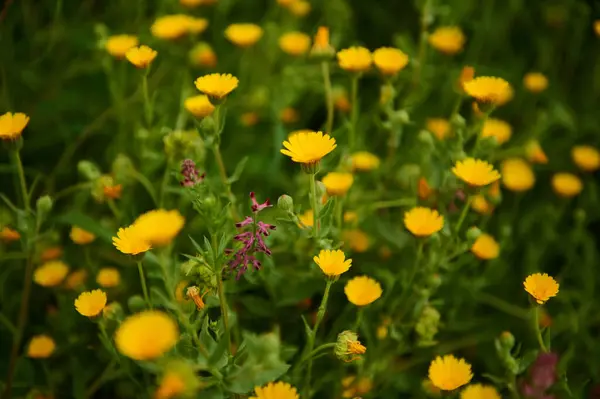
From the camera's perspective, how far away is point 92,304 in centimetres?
105

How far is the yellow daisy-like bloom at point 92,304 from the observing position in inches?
40.8

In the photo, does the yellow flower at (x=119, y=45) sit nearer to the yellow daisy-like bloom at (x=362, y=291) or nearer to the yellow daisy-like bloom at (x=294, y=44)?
the yellow daisy-like bloom at (x=294, y=44)

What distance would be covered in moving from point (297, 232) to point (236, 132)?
55cm

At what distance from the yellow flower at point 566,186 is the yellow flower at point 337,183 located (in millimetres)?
705

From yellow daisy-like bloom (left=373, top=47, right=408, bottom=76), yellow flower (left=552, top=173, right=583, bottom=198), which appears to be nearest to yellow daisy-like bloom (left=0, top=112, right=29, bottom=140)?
yellow daisy-like bloom (left=373, top=47, right=408, bottom=76)

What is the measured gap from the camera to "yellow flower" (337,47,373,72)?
134 centimetres

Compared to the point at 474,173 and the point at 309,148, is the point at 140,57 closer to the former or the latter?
the point at 309,148

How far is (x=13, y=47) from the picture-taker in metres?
1.74

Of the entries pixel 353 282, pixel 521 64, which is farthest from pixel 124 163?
pixel 521 64

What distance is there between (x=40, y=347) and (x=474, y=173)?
95cm

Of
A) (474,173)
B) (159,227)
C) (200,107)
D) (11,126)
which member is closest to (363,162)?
(474,173)

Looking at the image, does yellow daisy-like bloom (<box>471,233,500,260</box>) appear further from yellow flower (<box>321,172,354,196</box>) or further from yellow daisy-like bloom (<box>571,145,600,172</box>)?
yellow daisy-like bloom (<box>571,145,600,172</box>)

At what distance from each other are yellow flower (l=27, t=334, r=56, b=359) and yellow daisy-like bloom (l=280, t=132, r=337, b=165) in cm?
66

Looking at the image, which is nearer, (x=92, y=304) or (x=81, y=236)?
(x=92, y=304)
